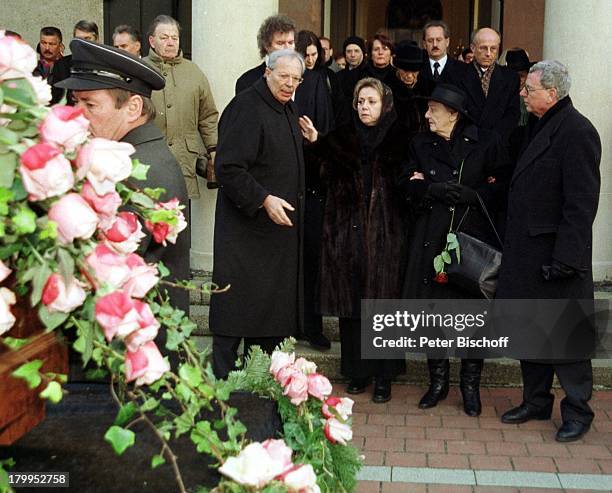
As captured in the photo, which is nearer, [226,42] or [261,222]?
[261,222]

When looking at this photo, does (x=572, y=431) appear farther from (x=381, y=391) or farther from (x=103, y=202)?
(x=103, y=202)

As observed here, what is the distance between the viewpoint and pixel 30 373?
4.98 ft

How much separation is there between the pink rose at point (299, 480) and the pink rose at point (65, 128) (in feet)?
2.11

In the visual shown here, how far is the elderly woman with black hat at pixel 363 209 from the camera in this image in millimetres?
6281

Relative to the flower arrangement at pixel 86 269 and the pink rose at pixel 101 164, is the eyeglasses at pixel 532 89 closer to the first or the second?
the flower arrangement at pixel 86 269

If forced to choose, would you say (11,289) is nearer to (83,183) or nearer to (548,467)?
(83,183)

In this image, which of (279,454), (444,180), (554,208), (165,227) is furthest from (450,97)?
(279,454)

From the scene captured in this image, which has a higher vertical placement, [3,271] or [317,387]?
[3,271]

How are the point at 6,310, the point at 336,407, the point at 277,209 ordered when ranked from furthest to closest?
the point at 277,209 < the point at 336,407 < the point at 6,310

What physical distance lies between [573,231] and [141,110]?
2871 millimetres

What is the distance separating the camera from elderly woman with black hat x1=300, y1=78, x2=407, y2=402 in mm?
6281

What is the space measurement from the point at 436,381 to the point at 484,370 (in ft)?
1.91

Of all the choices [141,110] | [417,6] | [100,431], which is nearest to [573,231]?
[141,110]

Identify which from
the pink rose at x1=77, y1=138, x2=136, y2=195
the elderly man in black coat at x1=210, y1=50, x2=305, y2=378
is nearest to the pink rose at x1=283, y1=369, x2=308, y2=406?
the pink rose at x1=77, y1=138, x2=136, y2=195
